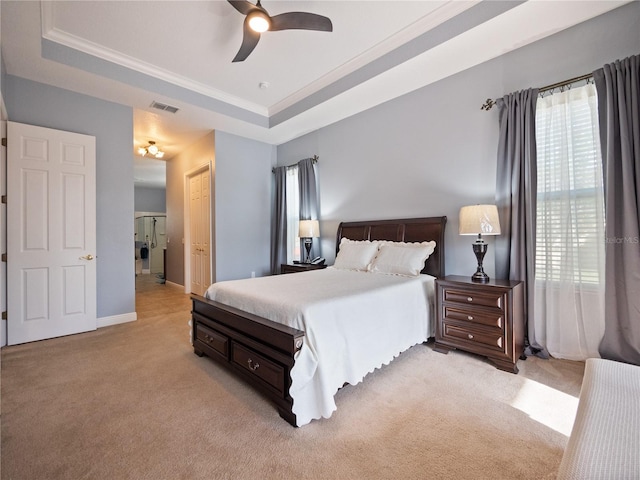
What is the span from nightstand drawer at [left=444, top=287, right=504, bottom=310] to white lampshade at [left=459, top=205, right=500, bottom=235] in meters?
0.54

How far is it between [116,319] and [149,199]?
7131mm

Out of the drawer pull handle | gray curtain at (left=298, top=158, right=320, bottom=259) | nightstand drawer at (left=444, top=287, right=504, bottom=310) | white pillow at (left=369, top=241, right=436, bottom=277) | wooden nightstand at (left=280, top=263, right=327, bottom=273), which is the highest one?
gray curtain at (left=298, top=158, right=320, bottom=259)

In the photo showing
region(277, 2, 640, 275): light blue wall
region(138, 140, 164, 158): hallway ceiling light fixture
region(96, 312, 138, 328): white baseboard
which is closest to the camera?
region(277, 2, 640, 275): light blue wall

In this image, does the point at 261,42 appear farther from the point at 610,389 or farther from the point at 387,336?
the point at 610,389

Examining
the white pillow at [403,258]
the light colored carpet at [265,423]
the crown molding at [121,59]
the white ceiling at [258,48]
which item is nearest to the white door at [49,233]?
the light colored carpet at [265,423]

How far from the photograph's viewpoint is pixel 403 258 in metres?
3.10

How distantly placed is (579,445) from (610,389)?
42 centimetres

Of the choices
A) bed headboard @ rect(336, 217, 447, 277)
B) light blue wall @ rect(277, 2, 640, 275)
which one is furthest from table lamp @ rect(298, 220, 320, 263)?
bed headboard @ rect(336, 217, 447, 277)

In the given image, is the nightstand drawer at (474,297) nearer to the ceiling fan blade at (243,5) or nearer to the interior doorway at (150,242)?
the ceiling fan blade at (243,5)

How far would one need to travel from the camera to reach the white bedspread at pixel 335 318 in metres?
1.71

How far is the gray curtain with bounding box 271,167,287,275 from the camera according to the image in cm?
506

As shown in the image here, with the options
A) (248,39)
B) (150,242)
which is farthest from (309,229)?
(150,242)

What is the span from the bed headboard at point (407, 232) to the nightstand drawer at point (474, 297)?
0.49 metres

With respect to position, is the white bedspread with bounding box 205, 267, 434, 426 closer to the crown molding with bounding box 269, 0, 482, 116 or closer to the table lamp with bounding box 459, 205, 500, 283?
the table lamp with bounding box 459, 205, 500, 283
